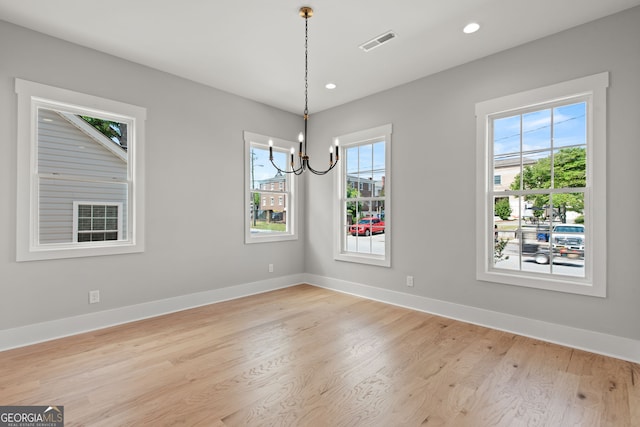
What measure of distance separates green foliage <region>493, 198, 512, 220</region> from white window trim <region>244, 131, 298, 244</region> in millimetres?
3060

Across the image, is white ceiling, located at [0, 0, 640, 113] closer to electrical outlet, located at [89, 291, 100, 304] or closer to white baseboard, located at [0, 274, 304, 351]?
electrical outlet, located at [89, 291, 100, 304]

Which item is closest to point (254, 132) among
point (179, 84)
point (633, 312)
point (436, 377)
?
point (179, 84)

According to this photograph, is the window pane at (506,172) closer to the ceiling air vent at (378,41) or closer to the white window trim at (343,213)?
the white window trim at (343,213)

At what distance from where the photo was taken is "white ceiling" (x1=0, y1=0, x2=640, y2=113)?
8.59ft

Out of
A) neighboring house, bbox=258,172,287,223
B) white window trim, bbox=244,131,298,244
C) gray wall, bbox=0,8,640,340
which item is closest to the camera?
gray wall, bbox=0,8,640,340

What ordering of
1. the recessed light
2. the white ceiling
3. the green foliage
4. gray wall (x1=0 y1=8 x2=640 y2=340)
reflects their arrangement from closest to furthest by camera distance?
the white ceiling → gray wall (x1=0 y1=8 x2=640 y2=340) → the recessed light → the green foliage

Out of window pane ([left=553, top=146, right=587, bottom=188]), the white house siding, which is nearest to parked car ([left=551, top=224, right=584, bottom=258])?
window pane ([left=553, top=146, right=587, bottom=188])

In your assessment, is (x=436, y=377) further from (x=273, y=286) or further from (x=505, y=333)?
(x=273, y=286)

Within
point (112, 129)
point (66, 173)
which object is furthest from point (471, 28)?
point (66, 173)

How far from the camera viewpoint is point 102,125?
3465mm

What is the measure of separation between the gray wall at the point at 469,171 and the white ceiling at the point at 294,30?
0.78 feet

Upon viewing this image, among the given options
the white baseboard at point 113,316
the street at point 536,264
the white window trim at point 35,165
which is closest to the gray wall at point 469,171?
the street at point 536,264

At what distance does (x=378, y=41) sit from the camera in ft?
10.3

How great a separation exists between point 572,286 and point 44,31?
556cm
